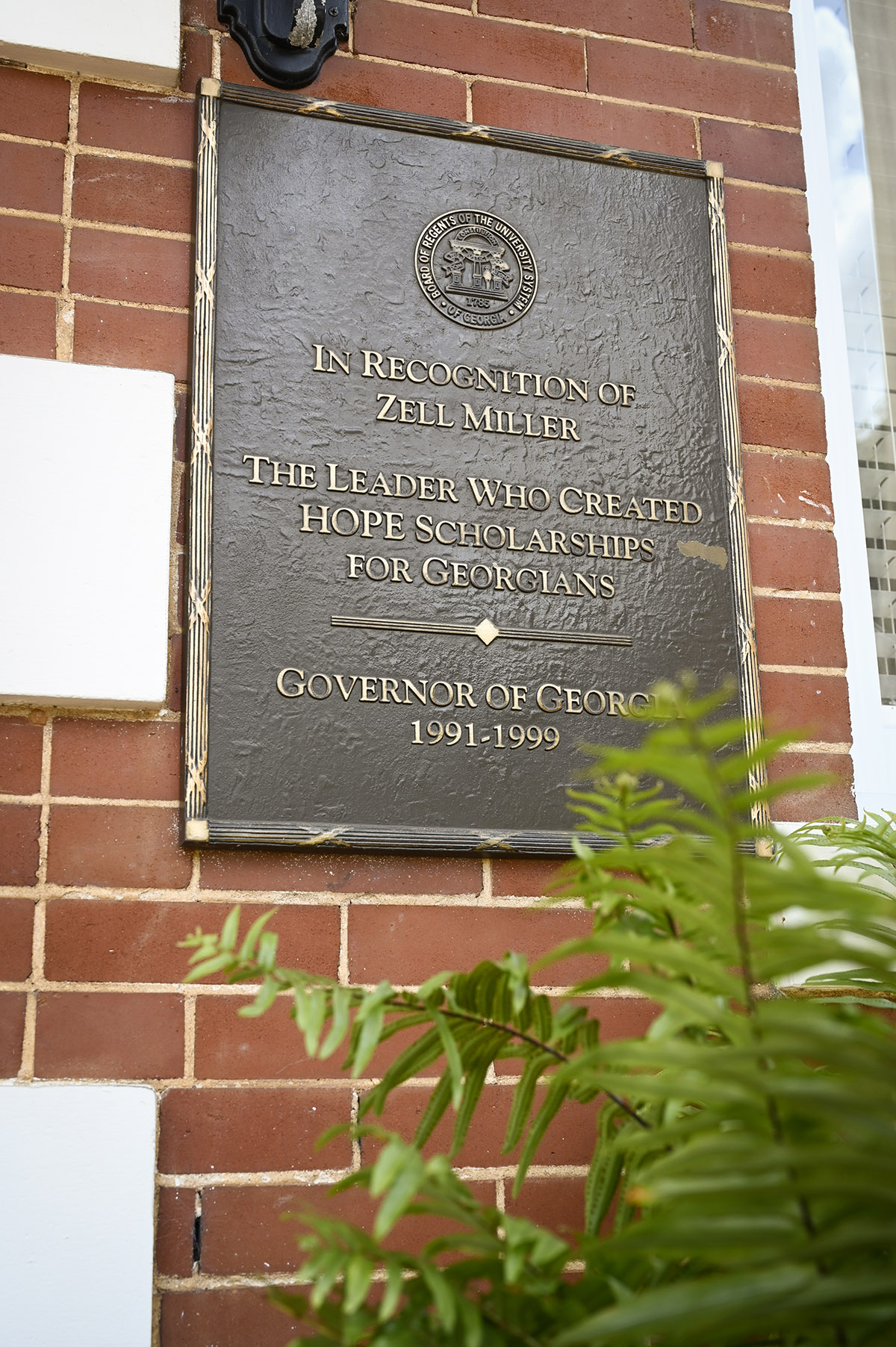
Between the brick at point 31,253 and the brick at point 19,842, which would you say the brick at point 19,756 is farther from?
the brick at point 31,253

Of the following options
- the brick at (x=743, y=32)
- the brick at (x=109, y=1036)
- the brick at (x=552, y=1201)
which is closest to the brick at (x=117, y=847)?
the brick at (x=109, y=1036)

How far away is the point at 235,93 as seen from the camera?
2287 mm

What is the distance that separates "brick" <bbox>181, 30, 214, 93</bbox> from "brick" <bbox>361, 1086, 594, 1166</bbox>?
1763 millimetres

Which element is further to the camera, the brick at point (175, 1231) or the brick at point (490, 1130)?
the brick at point (490, 1130)

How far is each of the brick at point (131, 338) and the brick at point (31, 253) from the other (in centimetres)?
7

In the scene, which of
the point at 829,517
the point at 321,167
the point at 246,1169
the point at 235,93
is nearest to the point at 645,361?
the point at 829,517

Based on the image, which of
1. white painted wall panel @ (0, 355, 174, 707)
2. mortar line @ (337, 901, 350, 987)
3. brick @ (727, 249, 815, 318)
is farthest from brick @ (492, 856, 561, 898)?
brick @ (727, 249, 815, 318)

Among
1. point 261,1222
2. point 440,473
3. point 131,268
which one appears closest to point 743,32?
point 440,473

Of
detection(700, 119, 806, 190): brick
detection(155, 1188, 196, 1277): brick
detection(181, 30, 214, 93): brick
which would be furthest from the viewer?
detection(700, 119, 806, 190): brick

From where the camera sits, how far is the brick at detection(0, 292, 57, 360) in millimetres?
2117

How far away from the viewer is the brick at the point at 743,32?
2.71 meters

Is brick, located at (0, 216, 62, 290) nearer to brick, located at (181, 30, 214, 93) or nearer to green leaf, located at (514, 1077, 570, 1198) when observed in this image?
brick, located at (181, 30, 214, 93)

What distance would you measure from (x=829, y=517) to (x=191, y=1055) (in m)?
1.55

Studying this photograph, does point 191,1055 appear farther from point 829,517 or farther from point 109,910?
point 829,517
